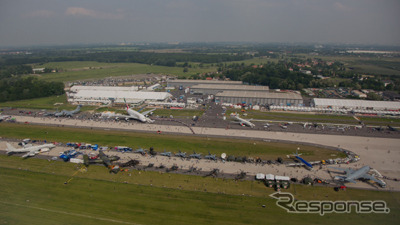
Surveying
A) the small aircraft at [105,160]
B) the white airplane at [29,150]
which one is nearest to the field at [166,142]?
the white airplane at [29,150]

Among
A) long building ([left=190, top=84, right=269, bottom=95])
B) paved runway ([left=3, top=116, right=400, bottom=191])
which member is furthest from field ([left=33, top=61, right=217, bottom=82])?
paved runway ([left=3, top=116, right=400, bottom=191])

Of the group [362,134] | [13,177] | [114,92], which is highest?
[114,92]

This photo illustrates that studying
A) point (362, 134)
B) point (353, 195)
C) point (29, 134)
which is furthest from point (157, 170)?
point (362, 134)

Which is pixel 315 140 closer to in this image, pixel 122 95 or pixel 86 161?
pixel 86 161

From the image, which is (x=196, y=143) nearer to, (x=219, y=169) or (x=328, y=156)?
(x=219, y=169)

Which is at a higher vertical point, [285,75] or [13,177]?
[285,75]

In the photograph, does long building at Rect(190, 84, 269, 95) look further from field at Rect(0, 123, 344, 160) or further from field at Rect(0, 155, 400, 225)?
field at Rect(0, 155, 400, 225)

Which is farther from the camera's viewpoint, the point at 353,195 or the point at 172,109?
the point at 172,109
